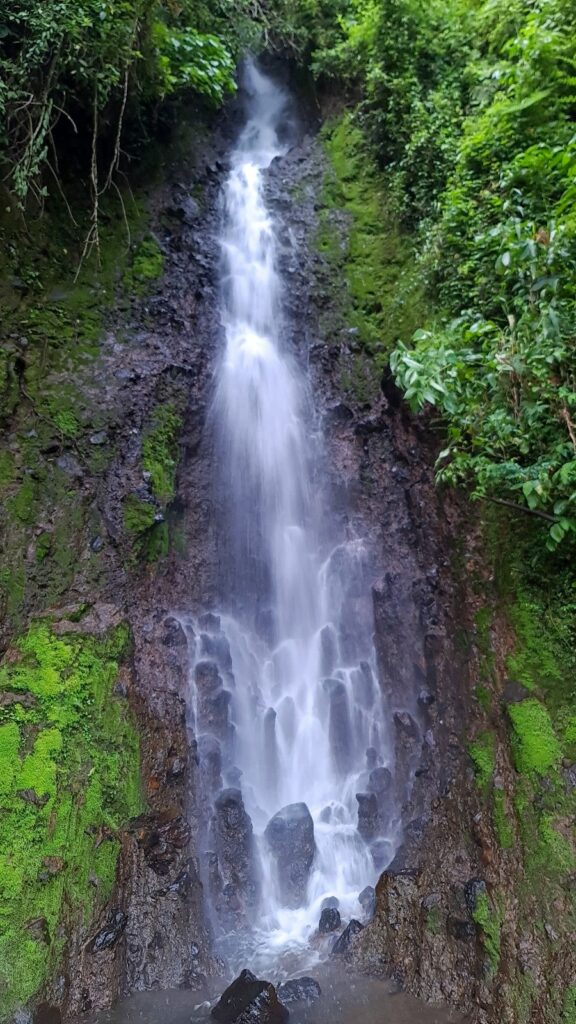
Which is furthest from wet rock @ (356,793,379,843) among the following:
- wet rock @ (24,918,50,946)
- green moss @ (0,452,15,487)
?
green moss @ (0,452,15,487)

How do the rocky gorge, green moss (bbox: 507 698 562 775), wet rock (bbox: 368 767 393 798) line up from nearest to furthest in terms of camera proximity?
the rocky gorge → green moss (bbox: 507 698 562 775) → wet rock (bbox: 368 767 393 798)

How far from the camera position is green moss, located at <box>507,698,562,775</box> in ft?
15.2

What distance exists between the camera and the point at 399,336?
800 centimetres

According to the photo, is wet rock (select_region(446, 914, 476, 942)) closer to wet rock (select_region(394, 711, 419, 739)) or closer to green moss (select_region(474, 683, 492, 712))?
green moss (select_region(474, 683, 492, 712))

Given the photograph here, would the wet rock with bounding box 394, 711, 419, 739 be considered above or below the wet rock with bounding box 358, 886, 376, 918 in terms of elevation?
above

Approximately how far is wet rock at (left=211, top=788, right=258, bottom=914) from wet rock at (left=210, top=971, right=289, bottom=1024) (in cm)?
112

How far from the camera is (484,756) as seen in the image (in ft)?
17.3

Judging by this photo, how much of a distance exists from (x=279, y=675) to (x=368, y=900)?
96.1 inches

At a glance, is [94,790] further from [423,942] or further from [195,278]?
[195,278]

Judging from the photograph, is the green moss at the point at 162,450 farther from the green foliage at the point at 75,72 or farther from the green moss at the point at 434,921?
the green moss at the point at 434,921

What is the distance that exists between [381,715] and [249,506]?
314cm

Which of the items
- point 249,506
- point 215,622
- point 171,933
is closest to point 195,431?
point 249,506

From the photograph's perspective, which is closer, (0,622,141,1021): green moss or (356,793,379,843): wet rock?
(0,622,141,1021): green moss

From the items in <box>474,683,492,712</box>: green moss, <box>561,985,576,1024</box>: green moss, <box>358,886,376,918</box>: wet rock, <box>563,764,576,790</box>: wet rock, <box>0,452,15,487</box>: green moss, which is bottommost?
<box>561,985,576,1024</box>: green moss
